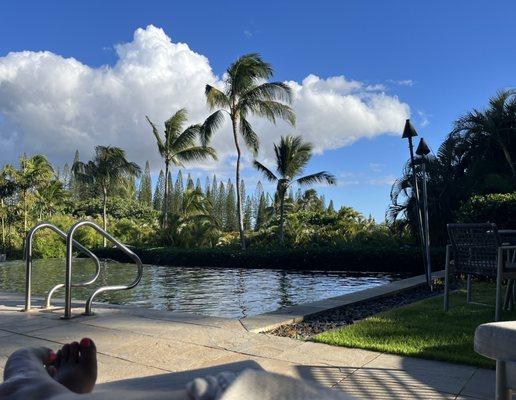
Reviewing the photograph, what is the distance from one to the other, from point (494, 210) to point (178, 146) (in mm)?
19340

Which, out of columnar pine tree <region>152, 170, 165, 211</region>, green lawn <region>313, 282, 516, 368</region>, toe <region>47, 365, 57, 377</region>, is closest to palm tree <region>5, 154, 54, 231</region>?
green lawn <region>313, 282, 516, 368</region>

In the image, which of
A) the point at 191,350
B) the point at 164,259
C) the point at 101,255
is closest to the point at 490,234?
the point at 191,350

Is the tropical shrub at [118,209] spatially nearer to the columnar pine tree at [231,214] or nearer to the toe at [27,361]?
the columnar pine tree at [231,214]

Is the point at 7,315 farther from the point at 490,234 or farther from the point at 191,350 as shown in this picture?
the point at 490,234

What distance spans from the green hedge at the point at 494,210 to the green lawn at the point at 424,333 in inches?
125

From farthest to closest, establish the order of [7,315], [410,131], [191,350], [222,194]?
[222,194], [410,131], [7,315], [191,350]

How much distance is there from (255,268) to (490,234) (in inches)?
507

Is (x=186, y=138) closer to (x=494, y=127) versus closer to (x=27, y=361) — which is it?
(x=494, y=127)

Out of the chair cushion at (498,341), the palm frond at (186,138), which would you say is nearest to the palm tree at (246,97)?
the palm frond at (186,138)

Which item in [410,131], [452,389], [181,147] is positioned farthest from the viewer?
[181,147]

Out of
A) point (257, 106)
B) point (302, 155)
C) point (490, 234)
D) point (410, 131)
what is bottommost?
point (490, 234)

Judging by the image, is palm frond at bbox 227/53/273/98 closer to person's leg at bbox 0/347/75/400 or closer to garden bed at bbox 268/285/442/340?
garden bed at bbox 268/285/442/340

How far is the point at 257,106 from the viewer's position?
68.3 feet

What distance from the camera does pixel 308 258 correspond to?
1598 cm
